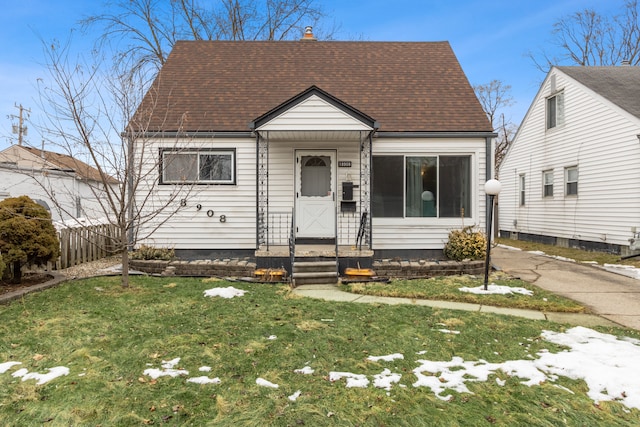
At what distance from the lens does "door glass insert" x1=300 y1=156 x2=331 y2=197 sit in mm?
9383

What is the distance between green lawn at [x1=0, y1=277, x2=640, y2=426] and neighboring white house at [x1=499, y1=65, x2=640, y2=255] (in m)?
8.93

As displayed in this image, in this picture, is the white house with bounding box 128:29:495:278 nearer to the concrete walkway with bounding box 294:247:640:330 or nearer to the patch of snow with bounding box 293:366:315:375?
→ the concrete walkway with bounding box 294:247:640:330

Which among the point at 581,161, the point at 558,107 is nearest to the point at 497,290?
the point at 581,161

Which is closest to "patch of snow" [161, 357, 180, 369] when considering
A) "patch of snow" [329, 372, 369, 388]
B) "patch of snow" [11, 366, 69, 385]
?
"patch of snow" [11, 366, 69, 385]

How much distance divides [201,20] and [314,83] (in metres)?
12.7

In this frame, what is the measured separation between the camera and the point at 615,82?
1324cm

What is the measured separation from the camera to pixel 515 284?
7.04 meters

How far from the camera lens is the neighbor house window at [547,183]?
15.1 m

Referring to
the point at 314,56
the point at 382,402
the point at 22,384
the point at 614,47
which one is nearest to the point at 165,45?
the point at 314,56

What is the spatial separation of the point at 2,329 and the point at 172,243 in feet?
15.9

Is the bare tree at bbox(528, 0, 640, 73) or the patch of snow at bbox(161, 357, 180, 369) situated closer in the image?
the patch of snow at bbox(161, 357, 180, 369)

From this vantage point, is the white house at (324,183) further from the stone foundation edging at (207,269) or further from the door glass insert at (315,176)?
the stone foundation edging at (207,269)

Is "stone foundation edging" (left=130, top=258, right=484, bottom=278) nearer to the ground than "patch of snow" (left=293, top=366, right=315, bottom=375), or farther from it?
farther from it

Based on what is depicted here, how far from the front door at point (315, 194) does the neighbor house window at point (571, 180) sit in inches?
380
